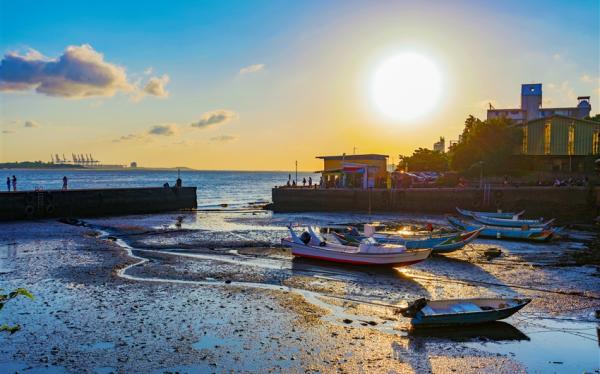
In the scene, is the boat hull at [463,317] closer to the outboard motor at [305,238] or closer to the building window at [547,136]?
the outboard motor at [305,238]

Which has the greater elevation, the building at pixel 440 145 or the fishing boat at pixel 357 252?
the building at pixel 440 145

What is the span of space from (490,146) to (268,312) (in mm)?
50611

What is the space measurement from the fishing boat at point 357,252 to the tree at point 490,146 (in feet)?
126

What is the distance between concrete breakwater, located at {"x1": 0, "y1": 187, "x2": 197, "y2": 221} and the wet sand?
15180 millimetres

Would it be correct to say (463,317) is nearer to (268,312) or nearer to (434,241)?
(268,312)

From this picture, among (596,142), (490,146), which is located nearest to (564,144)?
(596,142)

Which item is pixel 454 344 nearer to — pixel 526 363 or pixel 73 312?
pixel 526 363

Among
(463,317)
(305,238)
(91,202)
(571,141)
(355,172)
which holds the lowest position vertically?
(463,317)

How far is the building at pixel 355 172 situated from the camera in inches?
2144

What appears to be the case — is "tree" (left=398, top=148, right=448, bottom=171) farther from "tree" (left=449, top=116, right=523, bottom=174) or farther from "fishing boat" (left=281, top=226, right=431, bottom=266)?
"fishing boat" (left=281, top=226, right=431, bottom=266)

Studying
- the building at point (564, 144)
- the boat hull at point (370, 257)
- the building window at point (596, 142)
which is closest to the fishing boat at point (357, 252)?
the boat hull at point (370, 257)

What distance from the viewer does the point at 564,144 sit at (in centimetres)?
5575

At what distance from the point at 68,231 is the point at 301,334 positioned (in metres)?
25.6

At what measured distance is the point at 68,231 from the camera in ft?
109
